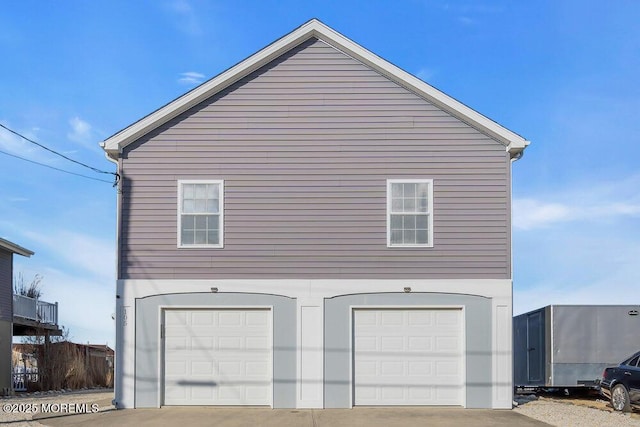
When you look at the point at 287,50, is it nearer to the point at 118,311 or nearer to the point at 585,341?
the point at 118,311

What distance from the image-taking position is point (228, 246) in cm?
1588

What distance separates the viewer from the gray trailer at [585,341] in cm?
1869

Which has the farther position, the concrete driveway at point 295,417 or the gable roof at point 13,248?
the gable roof at point 13,248

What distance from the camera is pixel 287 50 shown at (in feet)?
53.9

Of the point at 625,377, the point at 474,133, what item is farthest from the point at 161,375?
the point at 625,377

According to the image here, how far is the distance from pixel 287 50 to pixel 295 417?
8.13m

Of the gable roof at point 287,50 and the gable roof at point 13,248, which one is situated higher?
the gable roof at point 287,50

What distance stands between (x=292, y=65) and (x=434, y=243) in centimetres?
521

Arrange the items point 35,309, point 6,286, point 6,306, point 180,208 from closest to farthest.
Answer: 1. point 180,208
2. point 6,306
3. point 6,286
4. point 35,309

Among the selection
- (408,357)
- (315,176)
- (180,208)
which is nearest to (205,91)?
(180,208)

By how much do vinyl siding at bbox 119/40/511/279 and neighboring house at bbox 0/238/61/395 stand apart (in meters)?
12.3

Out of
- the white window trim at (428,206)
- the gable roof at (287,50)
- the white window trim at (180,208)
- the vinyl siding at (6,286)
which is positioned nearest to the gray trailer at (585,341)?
the white window trim at (428,206)

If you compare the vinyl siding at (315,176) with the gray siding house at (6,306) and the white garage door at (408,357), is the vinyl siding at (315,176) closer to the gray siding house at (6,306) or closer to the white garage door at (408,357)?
the white garage door at (408,357)

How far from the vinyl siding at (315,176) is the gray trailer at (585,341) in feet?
13.0
